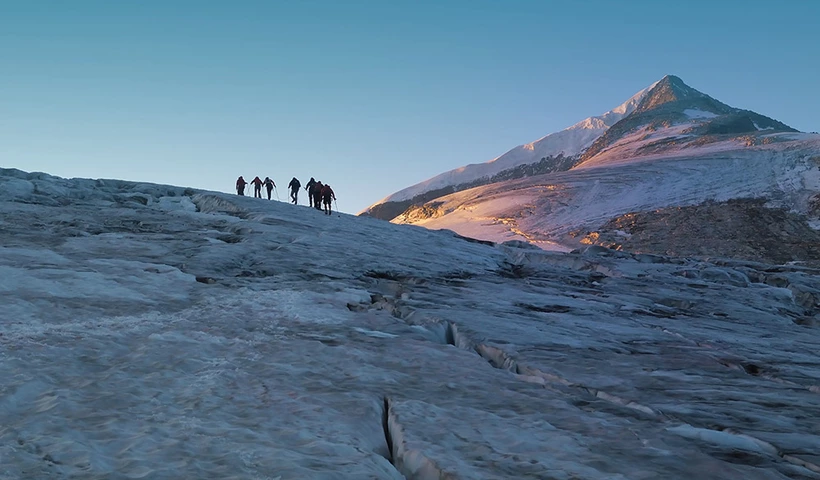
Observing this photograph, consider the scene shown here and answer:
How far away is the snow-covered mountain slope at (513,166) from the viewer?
277 ft

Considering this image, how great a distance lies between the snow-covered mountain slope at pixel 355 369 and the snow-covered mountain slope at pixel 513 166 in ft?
219

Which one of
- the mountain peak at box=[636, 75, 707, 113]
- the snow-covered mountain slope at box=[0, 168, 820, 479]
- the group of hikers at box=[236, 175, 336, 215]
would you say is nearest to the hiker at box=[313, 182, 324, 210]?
the group of hikers at box=[236, 175, 336, 215]

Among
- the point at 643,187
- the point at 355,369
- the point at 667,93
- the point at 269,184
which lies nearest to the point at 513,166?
the point at 667,93

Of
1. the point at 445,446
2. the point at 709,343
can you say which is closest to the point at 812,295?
the point at 709,343

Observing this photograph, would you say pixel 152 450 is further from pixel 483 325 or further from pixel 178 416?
pixel 483 325

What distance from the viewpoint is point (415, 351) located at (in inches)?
306

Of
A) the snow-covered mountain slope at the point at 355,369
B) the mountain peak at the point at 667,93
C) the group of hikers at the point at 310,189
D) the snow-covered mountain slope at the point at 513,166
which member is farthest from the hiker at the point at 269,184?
the mountain peak at the point at 667,93

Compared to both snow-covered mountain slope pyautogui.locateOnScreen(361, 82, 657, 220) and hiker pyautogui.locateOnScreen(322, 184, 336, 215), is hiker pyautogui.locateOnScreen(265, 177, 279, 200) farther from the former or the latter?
snow-covered mountain slope pyautogui.locateOnScreen(361, 82, 657, 220)

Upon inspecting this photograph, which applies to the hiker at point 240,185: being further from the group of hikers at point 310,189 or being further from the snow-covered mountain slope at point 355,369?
the snow-covered mountain slope at point 355,369

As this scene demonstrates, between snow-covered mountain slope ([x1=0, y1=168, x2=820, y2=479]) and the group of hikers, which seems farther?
the group of hikers

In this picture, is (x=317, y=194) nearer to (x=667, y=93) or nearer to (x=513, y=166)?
(x=513, y=166)

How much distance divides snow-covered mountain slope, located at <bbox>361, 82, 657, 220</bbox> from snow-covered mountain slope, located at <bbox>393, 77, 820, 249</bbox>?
15.9 metres

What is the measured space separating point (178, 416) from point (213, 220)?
12588 mm

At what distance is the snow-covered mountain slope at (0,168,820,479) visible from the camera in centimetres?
469
